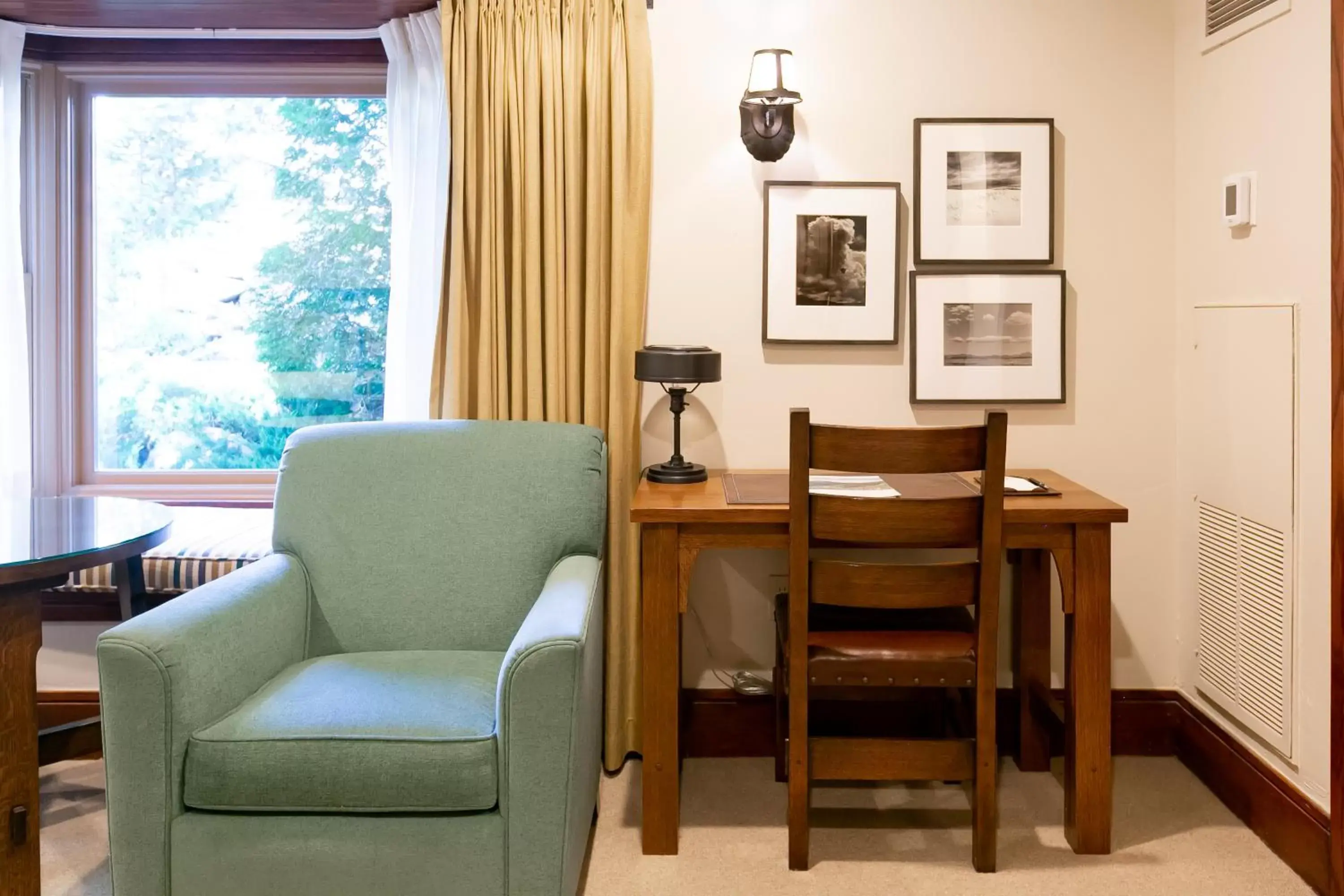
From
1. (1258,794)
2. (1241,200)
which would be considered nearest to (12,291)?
(1241,200)

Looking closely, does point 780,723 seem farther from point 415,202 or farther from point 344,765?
point 415,202

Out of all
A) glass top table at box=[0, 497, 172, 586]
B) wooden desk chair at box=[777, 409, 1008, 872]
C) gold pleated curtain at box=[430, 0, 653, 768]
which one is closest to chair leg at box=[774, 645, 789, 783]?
wooden desk chair at box=[777, 409, 1008, 872]

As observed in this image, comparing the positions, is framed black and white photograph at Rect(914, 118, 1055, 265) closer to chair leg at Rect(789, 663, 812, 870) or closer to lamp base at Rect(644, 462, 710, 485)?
lamp base at Rect(644, 462, 710, 485)

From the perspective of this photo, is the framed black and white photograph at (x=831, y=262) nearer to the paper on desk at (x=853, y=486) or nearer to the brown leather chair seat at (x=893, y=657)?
the paper on desk at (x=853, y=486)

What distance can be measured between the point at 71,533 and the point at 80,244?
4.56 feet

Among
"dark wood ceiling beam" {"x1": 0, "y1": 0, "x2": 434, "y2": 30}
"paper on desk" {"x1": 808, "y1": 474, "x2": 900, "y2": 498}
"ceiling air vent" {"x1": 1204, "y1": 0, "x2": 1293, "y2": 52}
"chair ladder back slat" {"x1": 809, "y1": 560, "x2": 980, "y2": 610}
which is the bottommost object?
"chair ladder back slat" {"x1": 809, "y1": 560, "x2": 980, "y2": 610}

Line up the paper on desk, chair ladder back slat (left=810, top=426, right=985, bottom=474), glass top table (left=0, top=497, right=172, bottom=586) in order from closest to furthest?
glass top table (left=0, top=497, right=172, bottom=586) < chair ladder back slat (left=810, top=426, right=985, bottom=474) < the paper on desk

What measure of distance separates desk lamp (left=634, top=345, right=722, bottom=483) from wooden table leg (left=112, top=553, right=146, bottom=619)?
53.0 inches

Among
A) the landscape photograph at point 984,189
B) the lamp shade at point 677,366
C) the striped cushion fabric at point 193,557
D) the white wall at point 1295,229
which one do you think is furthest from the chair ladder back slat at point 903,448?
the striped cushion fabric at point 193,557

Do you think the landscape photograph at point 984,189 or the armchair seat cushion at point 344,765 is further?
the landscape photograph at point 984,189

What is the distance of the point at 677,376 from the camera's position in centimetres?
275

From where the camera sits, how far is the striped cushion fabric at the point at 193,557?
2.97 meters

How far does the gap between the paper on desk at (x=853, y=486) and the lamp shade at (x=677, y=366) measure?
14.7 inches

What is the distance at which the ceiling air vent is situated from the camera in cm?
253
